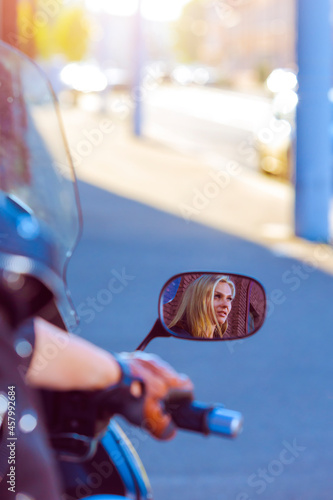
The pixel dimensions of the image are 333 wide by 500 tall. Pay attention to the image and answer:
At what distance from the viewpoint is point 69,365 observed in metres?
1.40

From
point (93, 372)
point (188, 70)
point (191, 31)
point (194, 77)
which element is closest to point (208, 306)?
point (93, 372)

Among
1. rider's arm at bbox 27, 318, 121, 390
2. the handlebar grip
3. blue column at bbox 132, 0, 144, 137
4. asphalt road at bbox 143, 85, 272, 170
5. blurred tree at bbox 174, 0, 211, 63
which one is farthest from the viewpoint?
blurred tree at bbox 174, 0, 211, 63

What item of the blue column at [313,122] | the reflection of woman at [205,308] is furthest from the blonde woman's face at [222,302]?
the blue column at [313,122]

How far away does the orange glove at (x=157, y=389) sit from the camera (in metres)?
1.48

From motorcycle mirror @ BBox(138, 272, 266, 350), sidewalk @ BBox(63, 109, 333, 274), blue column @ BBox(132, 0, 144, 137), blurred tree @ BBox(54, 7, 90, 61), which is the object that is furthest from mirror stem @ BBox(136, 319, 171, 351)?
blurred tree @ BBox(54, 7, 90, 61)

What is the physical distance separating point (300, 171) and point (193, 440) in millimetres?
5081

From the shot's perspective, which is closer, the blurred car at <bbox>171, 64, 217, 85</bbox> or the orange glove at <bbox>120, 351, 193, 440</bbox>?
the orange glove at <bbox>120, 351, 193, 440</bbox>

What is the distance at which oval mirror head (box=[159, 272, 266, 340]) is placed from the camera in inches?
60.8

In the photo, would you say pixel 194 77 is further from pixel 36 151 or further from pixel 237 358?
pixel 36 151

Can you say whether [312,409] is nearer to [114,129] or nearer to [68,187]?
[68,187]

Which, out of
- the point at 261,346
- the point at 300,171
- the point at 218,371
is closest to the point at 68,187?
the point at 218,371

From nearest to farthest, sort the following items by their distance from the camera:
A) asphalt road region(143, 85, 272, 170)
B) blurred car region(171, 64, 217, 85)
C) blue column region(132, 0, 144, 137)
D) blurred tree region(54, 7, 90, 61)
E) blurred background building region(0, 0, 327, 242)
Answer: blurred background building region(0, 0, 327, 242) < blue column region(132, 0, 144, 137) < asphalt road region(143, 85, 272, 170) < blurred tree region(54, 7, 90, 61) < blurred car region(171, 64, 217, 85)

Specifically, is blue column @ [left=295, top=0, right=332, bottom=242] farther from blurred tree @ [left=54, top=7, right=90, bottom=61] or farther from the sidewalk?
blurred tree @ [left=54, top=7, right=90, bottom=61]

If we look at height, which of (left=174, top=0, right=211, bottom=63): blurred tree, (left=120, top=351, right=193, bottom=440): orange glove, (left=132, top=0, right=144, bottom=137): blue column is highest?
(left=120, top=351, right=193, bottom=440): orange glove
